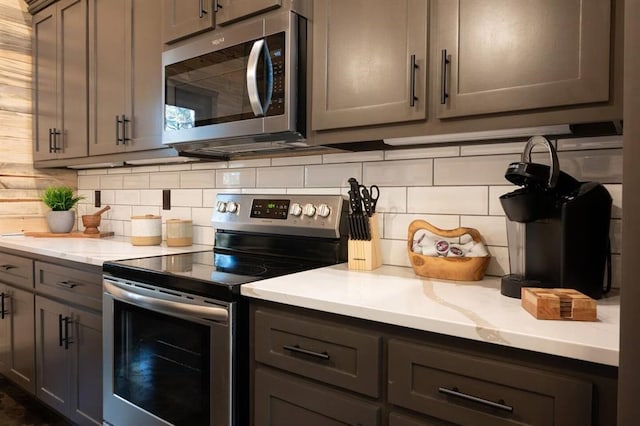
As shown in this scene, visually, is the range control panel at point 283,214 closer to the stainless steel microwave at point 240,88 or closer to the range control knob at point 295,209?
the range control knob at point 295,209

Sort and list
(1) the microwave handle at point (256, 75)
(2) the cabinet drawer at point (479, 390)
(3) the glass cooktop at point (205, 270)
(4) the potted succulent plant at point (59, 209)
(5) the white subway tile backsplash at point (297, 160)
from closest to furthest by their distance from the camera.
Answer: (2) the cabinet drawer at point (479, 390), (3) the glass cooktop at point (205, 270), (1) the microwave handle at point (256, 75), (5) the white subway tile backsplash at point (297, 160), (4) the potted succulent plant at point (59, 209)

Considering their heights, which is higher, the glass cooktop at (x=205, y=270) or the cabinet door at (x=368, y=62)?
the cabinet door at (x=368, y=62)

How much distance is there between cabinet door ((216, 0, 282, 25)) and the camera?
162 cm

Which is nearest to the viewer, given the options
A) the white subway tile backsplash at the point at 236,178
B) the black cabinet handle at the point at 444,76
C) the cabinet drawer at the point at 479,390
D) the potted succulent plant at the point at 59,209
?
the cabinet drawer at the point at 479,390

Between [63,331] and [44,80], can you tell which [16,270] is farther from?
[44,80]

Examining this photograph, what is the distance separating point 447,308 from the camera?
1.06m

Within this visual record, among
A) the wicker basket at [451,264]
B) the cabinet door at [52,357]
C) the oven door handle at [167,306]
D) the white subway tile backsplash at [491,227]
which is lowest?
the cabinet door at [52,357]

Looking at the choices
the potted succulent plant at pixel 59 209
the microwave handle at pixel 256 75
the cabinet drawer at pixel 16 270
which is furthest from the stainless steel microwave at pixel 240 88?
the potted succulent plant at pixel 59 209

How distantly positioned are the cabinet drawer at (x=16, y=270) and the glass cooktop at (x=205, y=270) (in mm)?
784

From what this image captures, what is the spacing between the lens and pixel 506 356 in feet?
2.97

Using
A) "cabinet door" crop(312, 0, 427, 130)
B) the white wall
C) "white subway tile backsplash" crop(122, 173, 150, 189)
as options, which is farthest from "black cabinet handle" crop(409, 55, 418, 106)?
"white subway tile backsplash" crop(122, 173, 150, 189)

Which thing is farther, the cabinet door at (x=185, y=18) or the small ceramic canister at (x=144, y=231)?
the small ceramic canister at (x=144, y=231)

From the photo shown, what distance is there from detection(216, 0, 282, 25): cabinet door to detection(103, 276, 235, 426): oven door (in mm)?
1066

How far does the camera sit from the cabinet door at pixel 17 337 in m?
2.30
